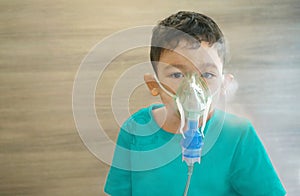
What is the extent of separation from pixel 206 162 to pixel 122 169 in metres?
0.19

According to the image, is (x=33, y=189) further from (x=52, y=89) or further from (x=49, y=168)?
(x=52, y=89)

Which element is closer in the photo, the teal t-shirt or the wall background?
the teal t-shirt

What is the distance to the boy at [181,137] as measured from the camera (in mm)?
848

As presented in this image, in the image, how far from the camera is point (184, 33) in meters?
0.85

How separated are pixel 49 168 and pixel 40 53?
44 centimetres

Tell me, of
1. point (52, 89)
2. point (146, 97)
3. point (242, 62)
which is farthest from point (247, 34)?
point (52, 89)

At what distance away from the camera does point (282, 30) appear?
157 cm

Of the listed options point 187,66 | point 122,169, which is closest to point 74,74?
point 122,169

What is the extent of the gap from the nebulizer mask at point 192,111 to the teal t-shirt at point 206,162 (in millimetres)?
50

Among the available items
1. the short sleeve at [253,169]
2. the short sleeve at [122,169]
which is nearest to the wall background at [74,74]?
the short sleeve at [122,169]

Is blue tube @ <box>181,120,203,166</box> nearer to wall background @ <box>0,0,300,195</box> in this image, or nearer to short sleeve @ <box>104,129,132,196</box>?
short sleeve @ <box>104,129,132,196</box>

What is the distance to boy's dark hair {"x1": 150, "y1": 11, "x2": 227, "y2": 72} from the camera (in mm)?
849

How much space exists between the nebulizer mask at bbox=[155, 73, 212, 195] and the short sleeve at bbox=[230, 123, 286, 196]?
102 mm

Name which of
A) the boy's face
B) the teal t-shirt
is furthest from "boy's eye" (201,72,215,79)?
the teal t-shirt
